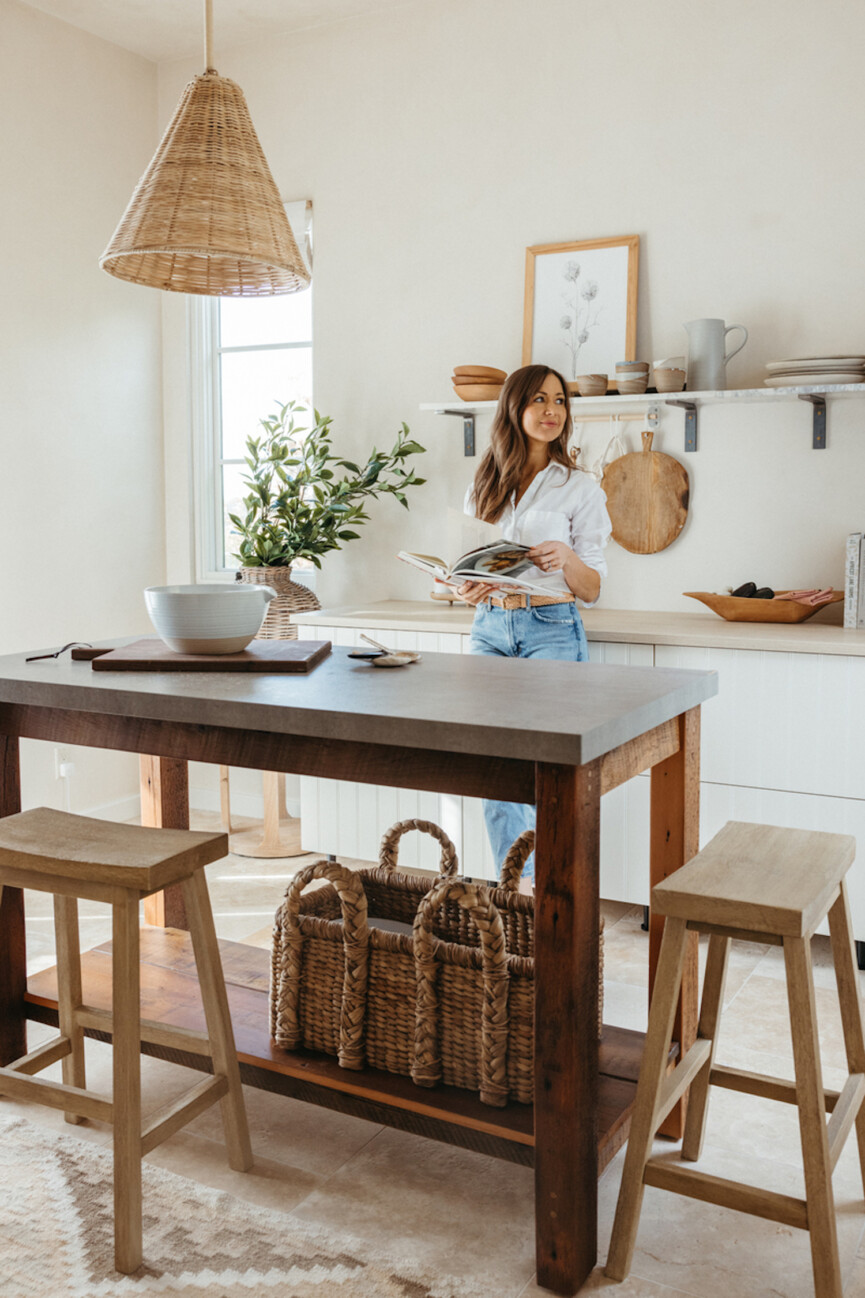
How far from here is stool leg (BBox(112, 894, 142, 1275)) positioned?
5.64 ft

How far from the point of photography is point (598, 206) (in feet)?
12.0

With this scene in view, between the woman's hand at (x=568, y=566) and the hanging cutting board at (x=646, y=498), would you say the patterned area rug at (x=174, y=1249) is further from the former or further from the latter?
the hanging cutting board at (x=646, y=498)

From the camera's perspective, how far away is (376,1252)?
5.89 feet

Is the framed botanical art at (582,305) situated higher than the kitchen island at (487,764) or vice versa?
the framed botanical art at (582,305)

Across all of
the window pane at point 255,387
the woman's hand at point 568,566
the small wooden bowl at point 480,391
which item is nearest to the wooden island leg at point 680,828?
the woman's hand at point 568,566

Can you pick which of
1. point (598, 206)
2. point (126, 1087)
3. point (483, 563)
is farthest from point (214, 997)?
point (598, 206)

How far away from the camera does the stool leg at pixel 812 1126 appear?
1574mm

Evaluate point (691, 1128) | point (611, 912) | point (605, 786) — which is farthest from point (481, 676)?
point (611, 912)

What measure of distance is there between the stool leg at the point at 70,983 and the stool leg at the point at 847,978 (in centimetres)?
137

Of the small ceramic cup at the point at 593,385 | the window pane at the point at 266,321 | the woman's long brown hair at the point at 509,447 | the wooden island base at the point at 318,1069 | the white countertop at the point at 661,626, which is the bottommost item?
the wooden island base at the point at 318,1069

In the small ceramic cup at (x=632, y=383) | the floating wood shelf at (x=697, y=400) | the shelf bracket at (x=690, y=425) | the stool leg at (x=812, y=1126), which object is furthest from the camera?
the shelf bracket at (x=690, y=425)

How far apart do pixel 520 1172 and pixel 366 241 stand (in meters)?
3.25

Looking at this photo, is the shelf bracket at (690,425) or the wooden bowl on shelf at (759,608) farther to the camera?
the shelf bracket at (690,425)

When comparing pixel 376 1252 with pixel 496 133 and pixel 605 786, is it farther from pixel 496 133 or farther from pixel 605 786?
pixel 496 133
